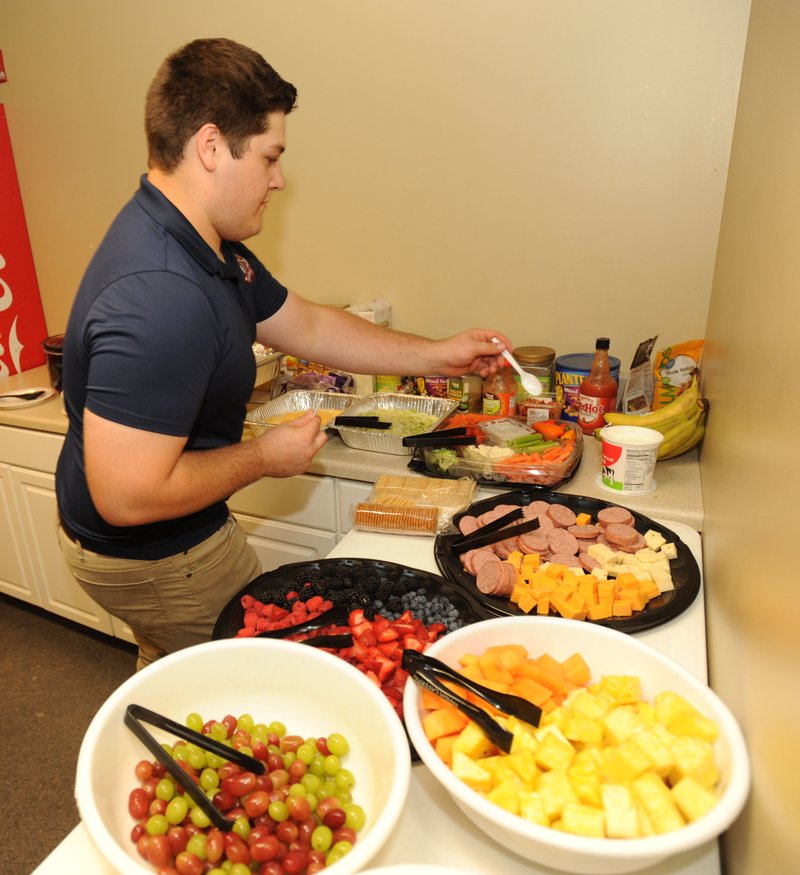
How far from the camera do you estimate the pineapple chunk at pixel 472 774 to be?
709mm

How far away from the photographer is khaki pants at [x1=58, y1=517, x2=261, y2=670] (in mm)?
1456

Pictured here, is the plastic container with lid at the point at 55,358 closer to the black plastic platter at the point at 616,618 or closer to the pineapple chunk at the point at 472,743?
the black plastic platter at the point at 616,618

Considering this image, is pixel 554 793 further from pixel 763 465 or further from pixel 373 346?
pixel 373 346

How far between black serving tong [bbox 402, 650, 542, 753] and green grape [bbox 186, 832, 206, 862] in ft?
0.90

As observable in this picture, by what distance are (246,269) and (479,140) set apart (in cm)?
93

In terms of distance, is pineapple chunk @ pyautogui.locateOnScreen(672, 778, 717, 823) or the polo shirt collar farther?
the polo shirt collar

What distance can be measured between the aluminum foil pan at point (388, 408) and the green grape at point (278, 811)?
3.87 feet

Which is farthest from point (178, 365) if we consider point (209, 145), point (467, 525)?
point (467, 525)

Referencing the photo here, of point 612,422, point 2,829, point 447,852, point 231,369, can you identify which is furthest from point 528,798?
point 2,829

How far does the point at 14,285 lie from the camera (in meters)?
2.88

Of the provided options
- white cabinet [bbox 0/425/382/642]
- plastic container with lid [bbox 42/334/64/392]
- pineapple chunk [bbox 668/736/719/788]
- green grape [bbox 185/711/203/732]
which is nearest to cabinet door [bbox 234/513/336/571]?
white cabinet [bbox 0/425/382/642]

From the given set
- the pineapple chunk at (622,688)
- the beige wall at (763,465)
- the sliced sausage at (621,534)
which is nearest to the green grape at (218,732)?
the pineapple chunk at (622,688)

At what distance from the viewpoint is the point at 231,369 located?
4.26 feet

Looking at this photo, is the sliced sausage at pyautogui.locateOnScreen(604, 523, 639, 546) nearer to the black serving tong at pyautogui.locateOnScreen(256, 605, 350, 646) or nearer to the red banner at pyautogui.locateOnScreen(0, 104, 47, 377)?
the black serving tong at pyautogui.locateOnScreen(256, 605, 350, 646)
